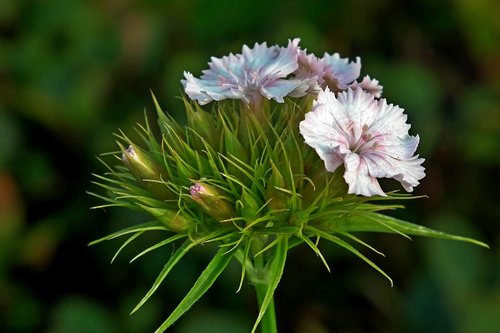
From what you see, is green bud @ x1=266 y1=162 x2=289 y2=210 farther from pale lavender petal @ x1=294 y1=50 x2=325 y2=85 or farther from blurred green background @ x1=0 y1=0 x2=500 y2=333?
blurred green background @ x1=0 y1=0 x2=500 y2=333

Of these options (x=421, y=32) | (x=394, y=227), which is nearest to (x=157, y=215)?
(x=394, y=227)

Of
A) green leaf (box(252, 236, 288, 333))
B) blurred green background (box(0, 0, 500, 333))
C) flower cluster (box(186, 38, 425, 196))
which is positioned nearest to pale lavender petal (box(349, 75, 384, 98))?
flower cluster (box(186, 38, 425, 196))

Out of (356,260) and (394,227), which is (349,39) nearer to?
(356,260)

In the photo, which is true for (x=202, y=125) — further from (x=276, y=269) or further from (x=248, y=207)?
(x=276, y=269)

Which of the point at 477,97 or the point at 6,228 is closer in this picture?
the point at 6,228

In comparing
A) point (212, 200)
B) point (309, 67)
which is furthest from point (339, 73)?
point (212, 200)

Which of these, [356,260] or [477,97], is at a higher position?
[477,97]
